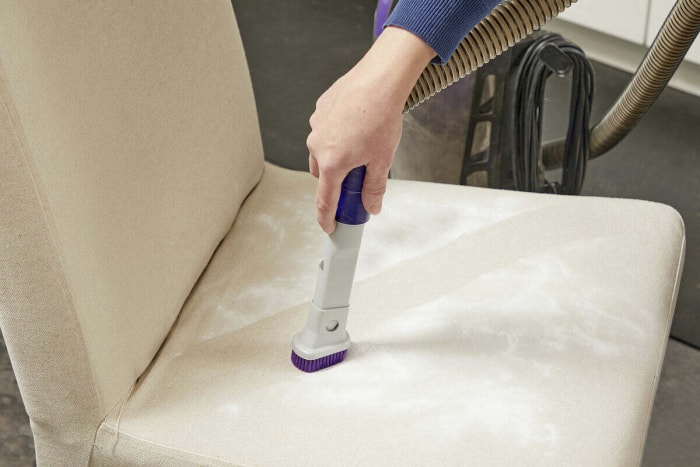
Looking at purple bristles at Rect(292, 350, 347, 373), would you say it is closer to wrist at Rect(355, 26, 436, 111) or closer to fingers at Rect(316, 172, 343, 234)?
fingers at Rect(316, 172, 343, 234)

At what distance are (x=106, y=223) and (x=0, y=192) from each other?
0.11m

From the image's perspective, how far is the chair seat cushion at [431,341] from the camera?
796mm

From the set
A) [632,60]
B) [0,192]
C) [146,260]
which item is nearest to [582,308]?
[146,260]

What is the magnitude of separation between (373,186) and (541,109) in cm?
91

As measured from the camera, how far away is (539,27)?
84 centimetres

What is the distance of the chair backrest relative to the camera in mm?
700

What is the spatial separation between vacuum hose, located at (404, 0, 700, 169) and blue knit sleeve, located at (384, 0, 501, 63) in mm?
78

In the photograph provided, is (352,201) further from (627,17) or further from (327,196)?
(627,17)

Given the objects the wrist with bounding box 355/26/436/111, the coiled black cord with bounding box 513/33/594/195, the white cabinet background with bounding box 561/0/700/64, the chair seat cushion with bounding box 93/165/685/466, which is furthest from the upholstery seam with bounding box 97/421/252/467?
the white cabinet background with bounding box 561/0/700/64

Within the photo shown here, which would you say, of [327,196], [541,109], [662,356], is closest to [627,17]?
[541,109]

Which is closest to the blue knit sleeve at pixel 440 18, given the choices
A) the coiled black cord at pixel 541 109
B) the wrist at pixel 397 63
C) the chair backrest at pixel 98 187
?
the wrist at pixel 397 63

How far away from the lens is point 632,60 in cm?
240

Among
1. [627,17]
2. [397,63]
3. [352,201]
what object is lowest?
[627,17]

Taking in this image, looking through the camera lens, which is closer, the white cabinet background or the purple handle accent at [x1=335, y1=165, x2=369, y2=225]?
the purple handle accent at [x1=335, y1=165, x2=369, y2=225]
